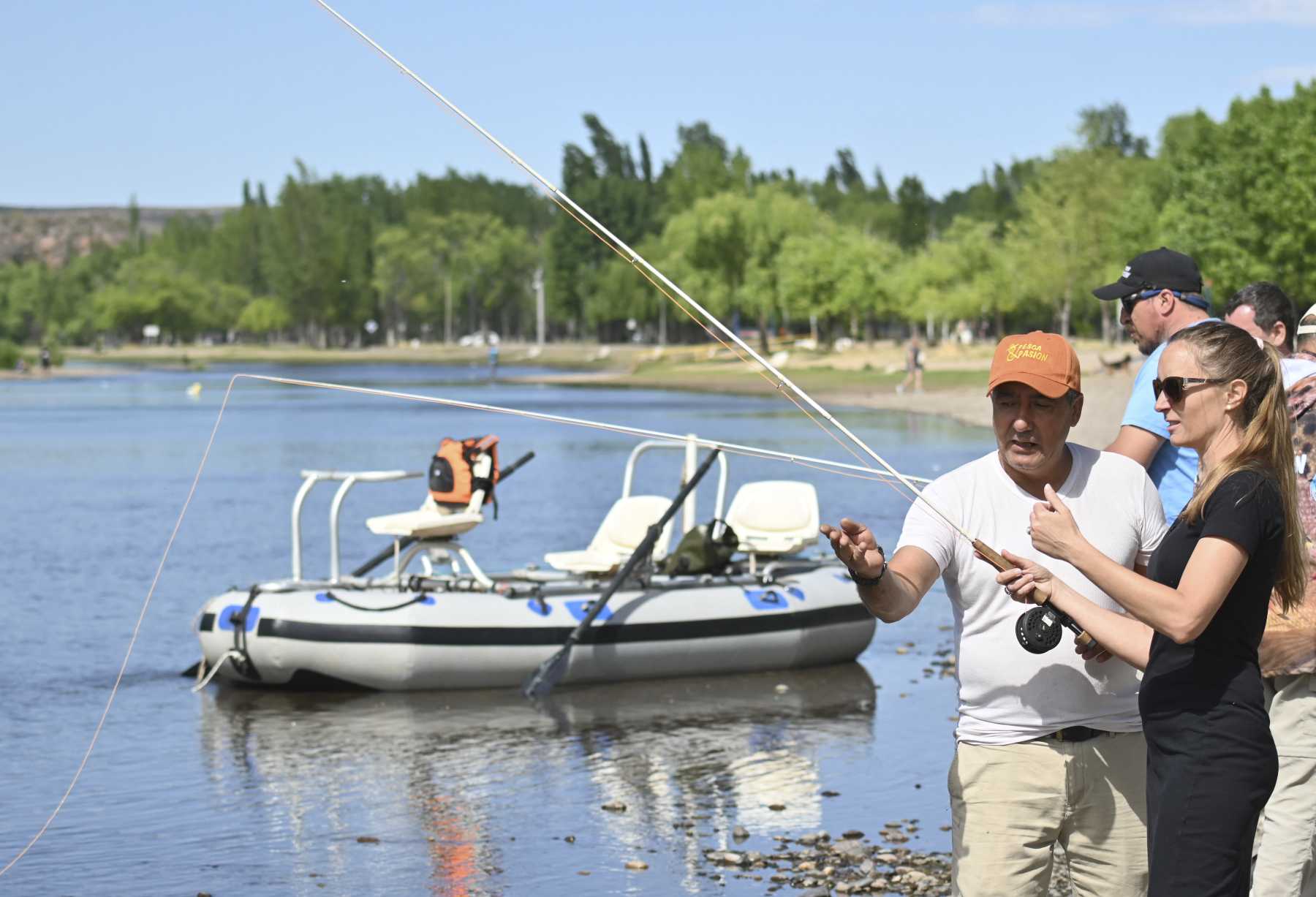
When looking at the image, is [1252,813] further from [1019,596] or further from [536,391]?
[536,391]

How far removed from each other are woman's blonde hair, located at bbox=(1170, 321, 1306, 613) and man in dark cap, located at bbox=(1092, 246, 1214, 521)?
134 centimetres

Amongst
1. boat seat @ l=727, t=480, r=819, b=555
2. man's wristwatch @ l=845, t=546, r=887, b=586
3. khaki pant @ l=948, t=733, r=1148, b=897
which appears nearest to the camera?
man's wristwatch @ l=845, t=546, r=887, b=586

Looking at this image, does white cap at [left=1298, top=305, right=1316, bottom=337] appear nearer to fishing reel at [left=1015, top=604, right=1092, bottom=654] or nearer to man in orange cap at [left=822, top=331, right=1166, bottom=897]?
man in orange cap at [left=822, top=331, right=1166, bottom=897]

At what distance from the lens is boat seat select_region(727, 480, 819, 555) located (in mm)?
13281

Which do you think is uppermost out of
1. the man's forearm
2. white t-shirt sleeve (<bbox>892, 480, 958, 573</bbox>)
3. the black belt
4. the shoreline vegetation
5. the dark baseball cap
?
the dark baseball cap

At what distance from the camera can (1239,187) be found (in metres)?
57.9

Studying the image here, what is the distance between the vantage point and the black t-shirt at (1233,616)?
11.6ft

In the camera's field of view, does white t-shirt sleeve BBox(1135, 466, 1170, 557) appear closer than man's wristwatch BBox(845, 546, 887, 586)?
No

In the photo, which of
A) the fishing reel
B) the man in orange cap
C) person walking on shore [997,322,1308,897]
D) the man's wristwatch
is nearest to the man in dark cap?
the man in orange cap

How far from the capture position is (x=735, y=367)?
8231 centimetres

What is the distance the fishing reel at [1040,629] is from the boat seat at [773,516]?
924 cm

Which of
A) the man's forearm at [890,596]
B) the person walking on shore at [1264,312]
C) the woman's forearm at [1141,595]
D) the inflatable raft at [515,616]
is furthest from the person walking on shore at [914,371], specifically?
the woman's forearm at [1141,595]

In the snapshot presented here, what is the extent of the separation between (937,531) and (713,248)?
287ft

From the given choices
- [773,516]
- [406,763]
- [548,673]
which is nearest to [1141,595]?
[406,763]
